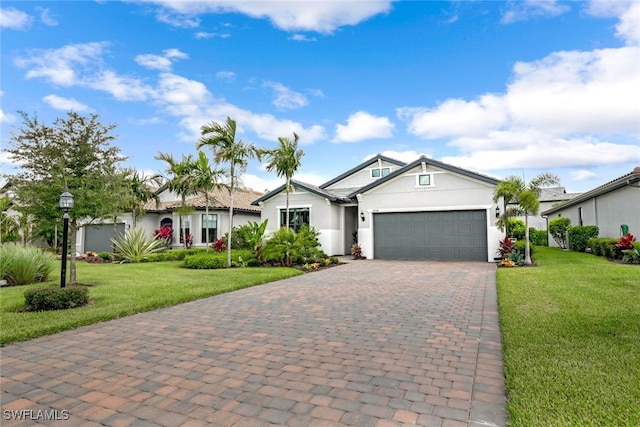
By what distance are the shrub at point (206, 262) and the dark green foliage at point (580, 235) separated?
17.5 metres

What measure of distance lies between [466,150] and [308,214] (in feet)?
37.3

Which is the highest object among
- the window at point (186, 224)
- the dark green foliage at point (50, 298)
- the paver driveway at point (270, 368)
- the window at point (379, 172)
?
the window at point (379, 172)

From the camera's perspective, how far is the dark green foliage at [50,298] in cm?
692

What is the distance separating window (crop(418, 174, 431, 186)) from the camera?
58.4ft

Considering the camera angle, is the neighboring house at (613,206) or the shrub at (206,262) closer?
the neighboring house at (613,206)

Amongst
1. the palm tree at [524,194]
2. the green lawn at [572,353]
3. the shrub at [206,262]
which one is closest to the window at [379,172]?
the palm tree at [524,194]

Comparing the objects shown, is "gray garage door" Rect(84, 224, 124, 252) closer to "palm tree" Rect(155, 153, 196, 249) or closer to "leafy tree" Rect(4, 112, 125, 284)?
"palm tree" Rect(155, 153, 196, 249)

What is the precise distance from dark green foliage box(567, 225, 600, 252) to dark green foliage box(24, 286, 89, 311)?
20946mm

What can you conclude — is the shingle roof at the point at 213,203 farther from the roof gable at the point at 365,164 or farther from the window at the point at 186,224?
the roof gable at the point at 365,164

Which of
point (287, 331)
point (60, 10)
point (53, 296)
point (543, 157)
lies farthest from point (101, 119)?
point (543, 157)

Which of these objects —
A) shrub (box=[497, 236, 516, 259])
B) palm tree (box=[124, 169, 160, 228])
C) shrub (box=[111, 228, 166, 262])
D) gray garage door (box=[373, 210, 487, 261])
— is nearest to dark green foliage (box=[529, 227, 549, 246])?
gray garage door (box=[373, 210, 487, 261])

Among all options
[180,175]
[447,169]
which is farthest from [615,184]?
[180,175]

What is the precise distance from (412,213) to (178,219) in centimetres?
1492

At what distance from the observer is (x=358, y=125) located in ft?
71.1
